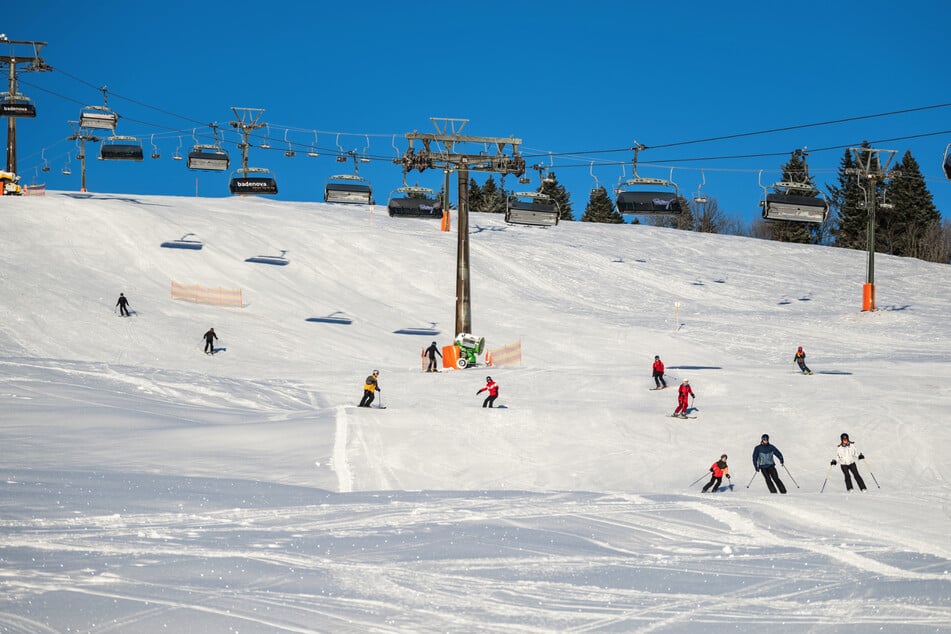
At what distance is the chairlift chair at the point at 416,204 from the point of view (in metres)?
37.1

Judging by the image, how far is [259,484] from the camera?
15414 mm

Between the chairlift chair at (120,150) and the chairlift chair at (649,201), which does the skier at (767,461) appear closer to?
the chairlift chair at (649,201)

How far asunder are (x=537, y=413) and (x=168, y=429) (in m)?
9.09

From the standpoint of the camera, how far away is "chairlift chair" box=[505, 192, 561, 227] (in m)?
35.9

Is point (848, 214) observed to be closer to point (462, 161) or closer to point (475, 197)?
point (475, 197)

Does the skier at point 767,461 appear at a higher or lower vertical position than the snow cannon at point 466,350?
lower

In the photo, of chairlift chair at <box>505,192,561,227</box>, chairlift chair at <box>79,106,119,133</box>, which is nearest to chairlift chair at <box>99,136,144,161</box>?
chairlift chair at <box>79,106,119,133</box>

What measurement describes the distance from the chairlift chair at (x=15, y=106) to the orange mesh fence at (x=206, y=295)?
11.6 metres

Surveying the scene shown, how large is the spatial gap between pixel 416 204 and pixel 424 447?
18.1 metres

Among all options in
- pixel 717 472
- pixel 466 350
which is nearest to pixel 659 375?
pixel 466 350

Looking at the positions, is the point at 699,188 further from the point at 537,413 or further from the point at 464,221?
the point at 537,413

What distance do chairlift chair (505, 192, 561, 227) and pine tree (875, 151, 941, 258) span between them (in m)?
70.5

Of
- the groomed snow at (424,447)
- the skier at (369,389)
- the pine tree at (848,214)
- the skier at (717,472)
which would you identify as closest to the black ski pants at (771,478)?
the skier at (717,472)

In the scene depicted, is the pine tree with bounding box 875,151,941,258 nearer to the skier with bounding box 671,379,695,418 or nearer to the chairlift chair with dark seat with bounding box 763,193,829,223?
the chairlift chair with dark seat with bounding box 763,193,829,223
